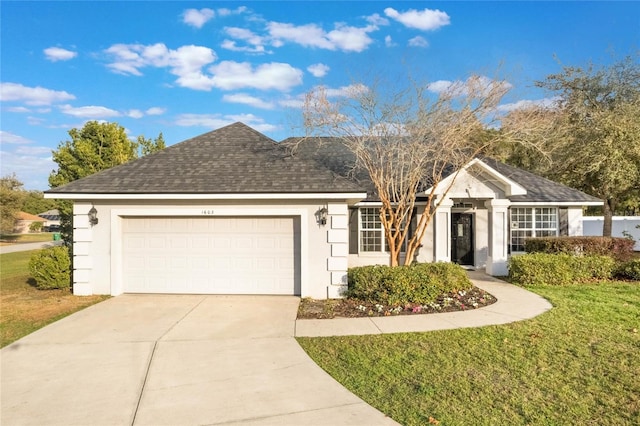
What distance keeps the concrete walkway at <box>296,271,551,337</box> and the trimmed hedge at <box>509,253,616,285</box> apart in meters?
2.21

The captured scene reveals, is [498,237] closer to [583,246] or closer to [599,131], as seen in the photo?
[583,246]

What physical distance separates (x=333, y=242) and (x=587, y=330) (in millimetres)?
5361

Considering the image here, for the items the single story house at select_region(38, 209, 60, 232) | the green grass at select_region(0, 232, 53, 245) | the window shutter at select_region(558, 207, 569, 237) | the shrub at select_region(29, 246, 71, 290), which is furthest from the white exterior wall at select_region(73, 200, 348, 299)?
the single story house at select_region(38, 209, 60, 232)

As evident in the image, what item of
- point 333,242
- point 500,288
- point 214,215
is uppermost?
point 214,215

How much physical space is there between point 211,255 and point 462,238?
359 inches

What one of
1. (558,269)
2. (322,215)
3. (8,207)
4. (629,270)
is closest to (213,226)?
(322,215)

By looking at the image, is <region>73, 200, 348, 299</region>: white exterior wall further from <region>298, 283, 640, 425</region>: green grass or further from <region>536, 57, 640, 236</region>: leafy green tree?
<region>536, 57, 640, 236</region>: leafy green tree

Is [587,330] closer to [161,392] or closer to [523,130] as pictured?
[523,130]

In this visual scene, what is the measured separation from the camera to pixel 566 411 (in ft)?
13.1

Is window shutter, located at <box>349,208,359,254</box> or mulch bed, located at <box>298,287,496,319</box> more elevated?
window shutter, located at <box>349,208,359,254</box>

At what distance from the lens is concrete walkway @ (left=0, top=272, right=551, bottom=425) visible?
4.10 meters

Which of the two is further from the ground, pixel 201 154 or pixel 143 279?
pixel 201 154

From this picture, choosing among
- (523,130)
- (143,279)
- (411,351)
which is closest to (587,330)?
(411,351)

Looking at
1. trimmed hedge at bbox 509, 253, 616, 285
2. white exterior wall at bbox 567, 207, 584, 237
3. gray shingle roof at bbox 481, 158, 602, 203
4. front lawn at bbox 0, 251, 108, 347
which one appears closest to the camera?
front lawn at bbox 0, 251, 108, 347
